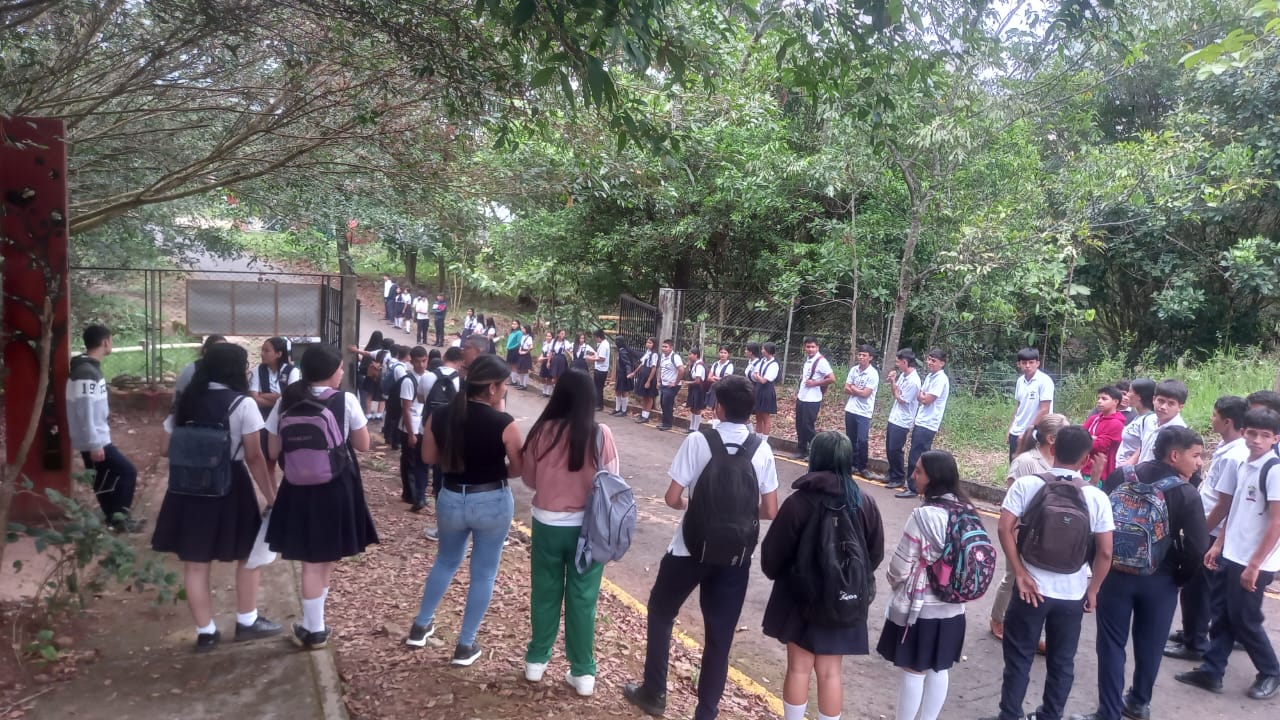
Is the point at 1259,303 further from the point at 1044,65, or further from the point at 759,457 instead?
the point at 759,457

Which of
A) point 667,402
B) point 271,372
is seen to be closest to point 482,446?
point 271,372

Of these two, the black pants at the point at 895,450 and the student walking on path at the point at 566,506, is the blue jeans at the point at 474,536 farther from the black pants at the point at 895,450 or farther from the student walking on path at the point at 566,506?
the black pants at the point at 895,450

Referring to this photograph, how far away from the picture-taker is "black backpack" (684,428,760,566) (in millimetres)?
3912

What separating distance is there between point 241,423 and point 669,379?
10.6 metres

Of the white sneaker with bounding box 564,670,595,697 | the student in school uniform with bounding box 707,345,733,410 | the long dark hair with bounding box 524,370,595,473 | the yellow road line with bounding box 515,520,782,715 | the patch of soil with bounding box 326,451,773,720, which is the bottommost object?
the yellow road line with bounding box 515,520,782,715

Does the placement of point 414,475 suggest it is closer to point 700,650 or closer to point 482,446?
point 700,650

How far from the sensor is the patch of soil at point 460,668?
4.20 m

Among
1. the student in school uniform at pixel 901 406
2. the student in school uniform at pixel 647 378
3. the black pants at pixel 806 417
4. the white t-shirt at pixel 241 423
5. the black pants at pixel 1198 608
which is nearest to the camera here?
the white t-shirt at pixel 241 423

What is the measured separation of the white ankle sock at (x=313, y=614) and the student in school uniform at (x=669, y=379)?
10.4 metres

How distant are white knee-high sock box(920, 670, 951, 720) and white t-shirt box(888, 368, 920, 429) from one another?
6046 millimetres

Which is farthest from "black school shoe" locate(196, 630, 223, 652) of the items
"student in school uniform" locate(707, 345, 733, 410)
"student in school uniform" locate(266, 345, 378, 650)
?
"student in school uniform" locate(707, 345, 733, 410)

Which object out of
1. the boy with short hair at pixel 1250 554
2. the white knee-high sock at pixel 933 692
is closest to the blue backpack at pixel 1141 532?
the boy with short hair at pixel 1250 554

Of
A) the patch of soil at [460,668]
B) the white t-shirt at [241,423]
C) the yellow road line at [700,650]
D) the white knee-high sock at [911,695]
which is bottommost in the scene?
the yellow road line at [700,650]

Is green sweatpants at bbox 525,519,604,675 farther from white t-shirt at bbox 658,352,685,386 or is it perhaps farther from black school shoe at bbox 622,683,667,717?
white t-shirt at bbox 658,352,685,386
